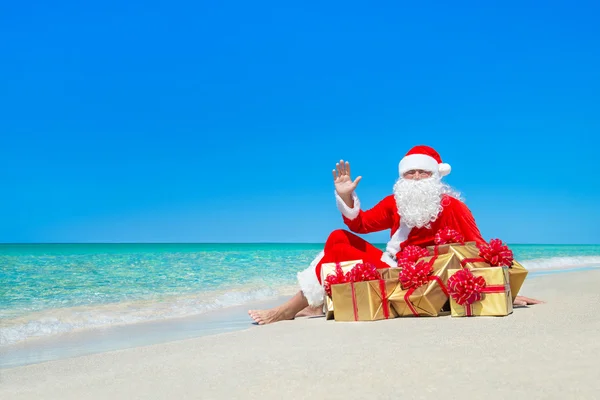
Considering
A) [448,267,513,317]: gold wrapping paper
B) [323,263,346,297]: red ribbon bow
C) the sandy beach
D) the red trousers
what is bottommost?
the sandy beach

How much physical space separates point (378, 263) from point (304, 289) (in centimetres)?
60

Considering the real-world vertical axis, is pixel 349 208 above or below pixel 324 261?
above

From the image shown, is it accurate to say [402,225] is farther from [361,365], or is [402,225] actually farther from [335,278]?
[361,365]

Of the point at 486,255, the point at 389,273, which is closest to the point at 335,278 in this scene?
the point at 389,273

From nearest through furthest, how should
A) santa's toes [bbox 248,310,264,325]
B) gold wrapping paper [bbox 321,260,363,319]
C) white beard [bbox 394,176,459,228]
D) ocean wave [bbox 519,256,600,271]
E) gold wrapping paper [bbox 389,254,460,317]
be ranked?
gold wrapping paper [bbox 389,254,460,317] < gold wrapping paper [bbox 321,260,363,319] < white beard [bbox 394,176,459,228] < santa's toes [bbox 248,310,264,325] < ocean wave [bbox 519,256,600,271]

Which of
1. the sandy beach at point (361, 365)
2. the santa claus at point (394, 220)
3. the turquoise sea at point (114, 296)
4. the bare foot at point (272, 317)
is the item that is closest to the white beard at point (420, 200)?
the santa claus at point (394, 220)

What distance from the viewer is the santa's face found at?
4138 mm

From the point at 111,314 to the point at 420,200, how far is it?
346cm

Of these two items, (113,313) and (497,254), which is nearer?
(497,254)

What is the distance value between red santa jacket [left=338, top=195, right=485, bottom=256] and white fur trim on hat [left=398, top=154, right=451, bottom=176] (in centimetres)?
30

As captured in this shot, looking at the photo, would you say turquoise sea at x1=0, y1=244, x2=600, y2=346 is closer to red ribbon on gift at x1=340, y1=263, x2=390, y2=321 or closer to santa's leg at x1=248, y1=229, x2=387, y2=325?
santa's leg at x1=248, y1=229, x2=387, y2=325

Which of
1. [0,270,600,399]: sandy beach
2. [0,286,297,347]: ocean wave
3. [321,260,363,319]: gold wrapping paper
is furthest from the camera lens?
[0,286,297,347]: ocean wave

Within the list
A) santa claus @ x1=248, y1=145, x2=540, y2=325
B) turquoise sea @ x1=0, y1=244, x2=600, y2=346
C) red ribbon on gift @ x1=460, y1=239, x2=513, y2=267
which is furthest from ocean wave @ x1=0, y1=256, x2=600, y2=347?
red ribbon on gift @ x1=460, y1=239, x2=513, y2=267

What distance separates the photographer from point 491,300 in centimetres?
346
